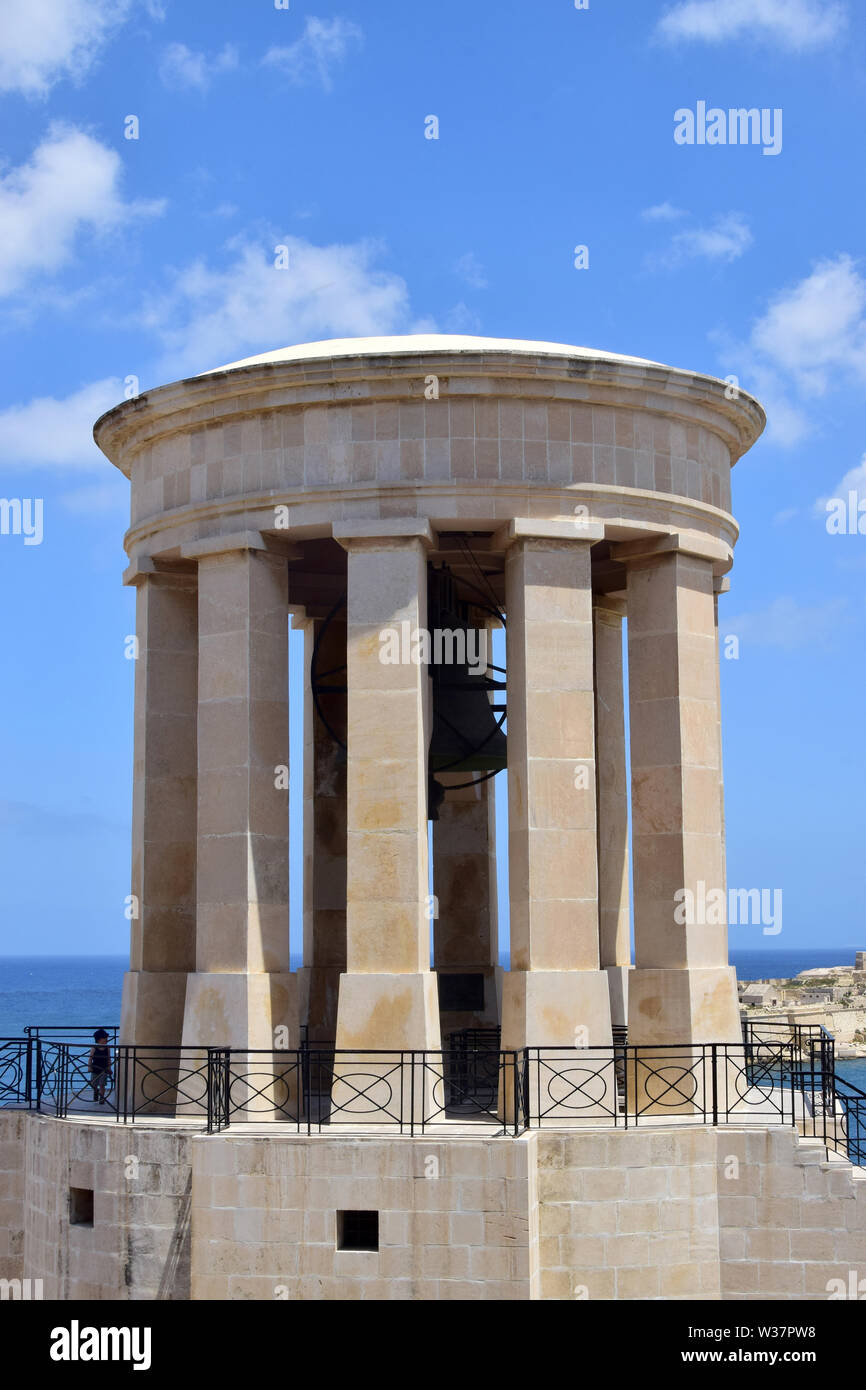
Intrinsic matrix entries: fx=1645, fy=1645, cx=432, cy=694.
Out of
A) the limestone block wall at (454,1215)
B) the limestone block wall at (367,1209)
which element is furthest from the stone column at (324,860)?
the limestone block wall at (367,1209)

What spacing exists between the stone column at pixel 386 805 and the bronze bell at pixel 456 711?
3.13m

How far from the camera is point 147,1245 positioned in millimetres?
20266

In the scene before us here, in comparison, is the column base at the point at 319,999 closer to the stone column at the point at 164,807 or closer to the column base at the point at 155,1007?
the column base at the point at 155,1007

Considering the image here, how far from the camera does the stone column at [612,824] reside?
2816 cm

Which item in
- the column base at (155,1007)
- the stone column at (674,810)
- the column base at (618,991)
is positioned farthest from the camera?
the column base at (618,991)

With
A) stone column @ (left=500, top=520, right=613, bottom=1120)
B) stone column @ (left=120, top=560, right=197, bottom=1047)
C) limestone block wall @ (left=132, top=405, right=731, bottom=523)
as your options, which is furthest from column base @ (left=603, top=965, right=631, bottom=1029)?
limestone block wall @ (left=132, top=405, right=731, bottom=523)

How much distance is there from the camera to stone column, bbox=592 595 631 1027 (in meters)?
28.2

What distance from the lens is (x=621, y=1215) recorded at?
20078mm

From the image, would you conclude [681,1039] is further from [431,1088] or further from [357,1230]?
[357,1230]

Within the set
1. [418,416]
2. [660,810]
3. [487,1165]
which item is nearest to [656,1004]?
[660,810]

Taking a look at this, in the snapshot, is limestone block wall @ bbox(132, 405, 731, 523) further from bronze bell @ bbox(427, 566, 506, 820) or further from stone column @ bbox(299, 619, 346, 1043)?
stone column @ bbox(299, 619, 346, 1043)

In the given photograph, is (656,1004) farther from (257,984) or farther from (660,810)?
(257,984)

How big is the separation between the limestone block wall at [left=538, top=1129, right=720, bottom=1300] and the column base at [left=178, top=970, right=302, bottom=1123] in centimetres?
403
